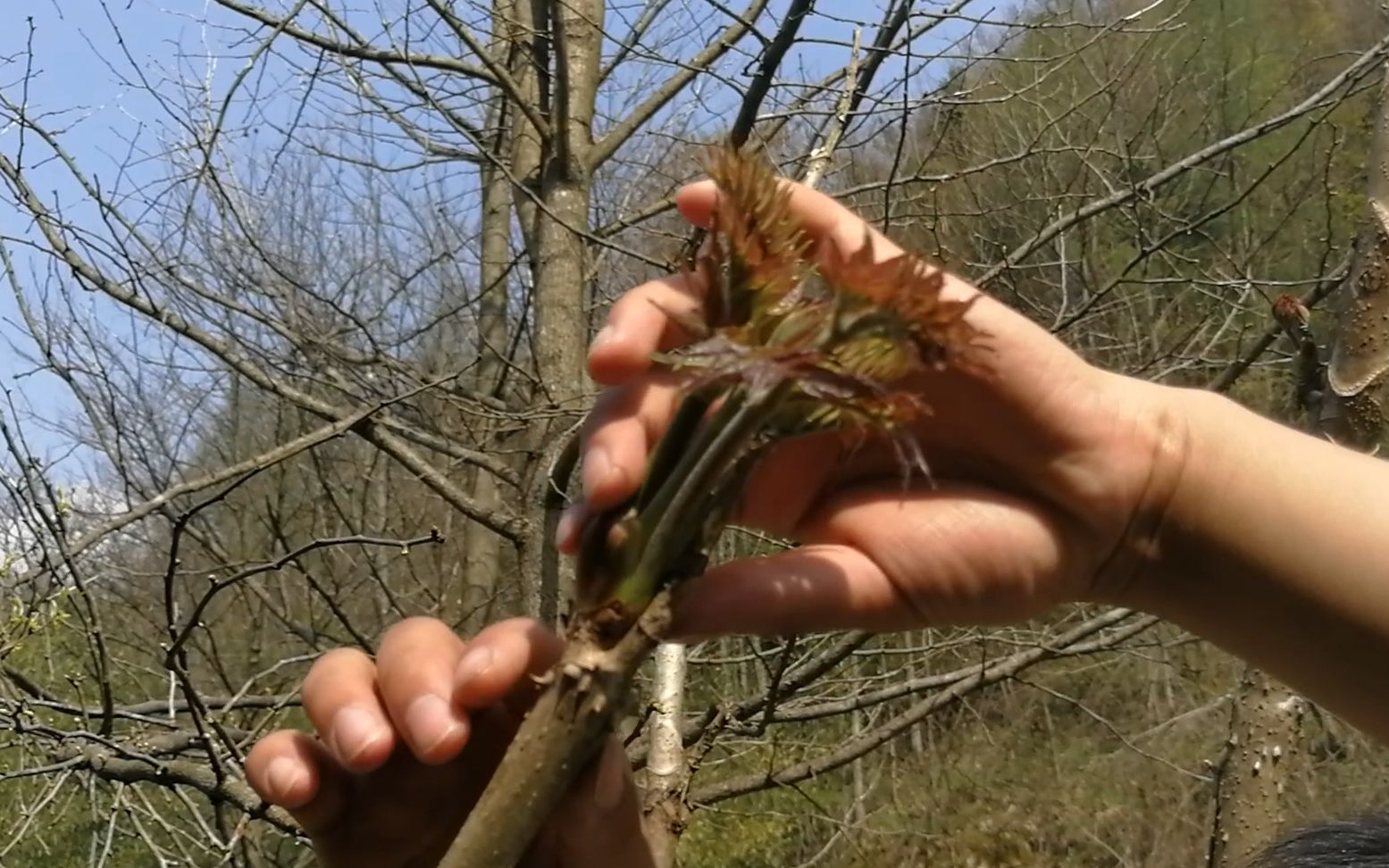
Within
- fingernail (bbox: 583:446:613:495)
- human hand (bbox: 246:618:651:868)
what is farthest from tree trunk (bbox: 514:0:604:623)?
fingernail (bbox: 583:446:613:495)

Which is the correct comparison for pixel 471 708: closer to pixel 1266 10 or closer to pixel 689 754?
pixel 689 754

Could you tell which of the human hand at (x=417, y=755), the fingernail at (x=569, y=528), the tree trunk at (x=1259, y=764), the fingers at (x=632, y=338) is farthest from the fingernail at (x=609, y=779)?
the tree trunk at (x=1259, y=764)

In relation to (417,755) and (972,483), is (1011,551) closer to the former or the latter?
(972,483)

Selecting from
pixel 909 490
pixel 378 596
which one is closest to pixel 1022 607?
pixel 909 490

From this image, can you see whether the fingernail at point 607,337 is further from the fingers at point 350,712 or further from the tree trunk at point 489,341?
the tree trunk at point 489,341

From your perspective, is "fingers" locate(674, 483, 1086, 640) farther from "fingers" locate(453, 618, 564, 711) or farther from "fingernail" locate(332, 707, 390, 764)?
"fingernail" locate(332, 707, 390, 764)

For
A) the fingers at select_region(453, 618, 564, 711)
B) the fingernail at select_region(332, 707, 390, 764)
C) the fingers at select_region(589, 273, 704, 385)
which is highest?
the fingers at select_region(589, 273, 704, 385)
